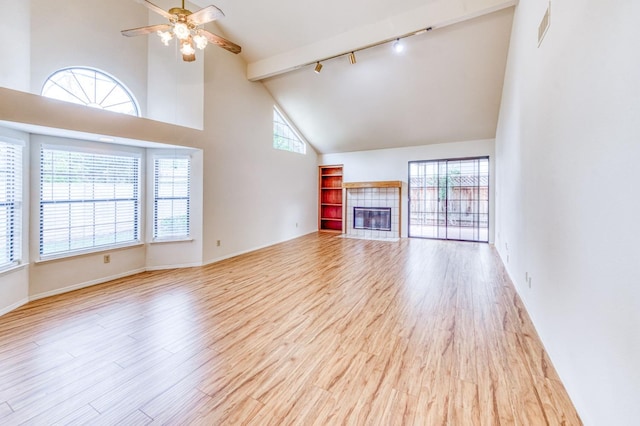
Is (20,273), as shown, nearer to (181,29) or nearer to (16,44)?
(16,44)

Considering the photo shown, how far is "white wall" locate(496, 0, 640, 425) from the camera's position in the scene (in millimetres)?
1116

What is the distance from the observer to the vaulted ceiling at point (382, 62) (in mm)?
4086

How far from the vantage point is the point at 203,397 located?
168cm

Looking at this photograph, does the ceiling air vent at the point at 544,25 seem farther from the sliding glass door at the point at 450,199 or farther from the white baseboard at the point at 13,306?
the white baseboard at the point at 13,306

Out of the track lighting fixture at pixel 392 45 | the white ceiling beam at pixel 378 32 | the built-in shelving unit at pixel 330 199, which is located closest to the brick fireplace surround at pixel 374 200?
the built-in shelving unit at pixel 330 199

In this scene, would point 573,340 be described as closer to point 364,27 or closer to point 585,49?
point 585,49

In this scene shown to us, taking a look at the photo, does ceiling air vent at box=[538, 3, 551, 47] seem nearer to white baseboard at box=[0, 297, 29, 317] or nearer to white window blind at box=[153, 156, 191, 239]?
white window blind at box=[153, 156, 191, 239]

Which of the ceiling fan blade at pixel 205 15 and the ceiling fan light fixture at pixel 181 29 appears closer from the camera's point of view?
the ceiling fan blade at pixel 205 15

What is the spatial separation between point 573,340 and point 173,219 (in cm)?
510

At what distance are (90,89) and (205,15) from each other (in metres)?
2.52

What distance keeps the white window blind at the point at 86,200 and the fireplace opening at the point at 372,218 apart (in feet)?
18.8

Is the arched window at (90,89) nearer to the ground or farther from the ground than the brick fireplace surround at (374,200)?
farther from the ground

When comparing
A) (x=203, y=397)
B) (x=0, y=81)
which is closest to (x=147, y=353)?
(x=203, y=397)

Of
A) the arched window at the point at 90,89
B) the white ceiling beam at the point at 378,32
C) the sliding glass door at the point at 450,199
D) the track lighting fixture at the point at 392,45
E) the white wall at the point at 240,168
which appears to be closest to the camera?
the arched window at the point at 90,89
